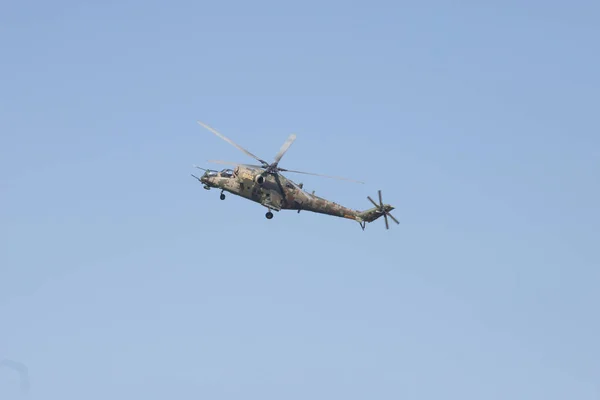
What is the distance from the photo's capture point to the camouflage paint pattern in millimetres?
144750

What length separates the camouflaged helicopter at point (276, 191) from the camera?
145 m

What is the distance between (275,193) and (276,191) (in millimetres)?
322

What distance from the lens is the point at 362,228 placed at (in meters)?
147

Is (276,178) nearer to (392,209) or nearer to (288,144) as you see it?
(288,144)

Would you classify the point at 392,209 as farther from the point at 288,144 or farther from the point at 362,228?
the point at 288,144

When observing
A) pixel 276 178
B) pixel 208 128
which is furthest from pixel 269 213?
pixel 208 128

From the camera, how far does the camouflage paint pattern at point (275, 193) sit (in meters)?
145

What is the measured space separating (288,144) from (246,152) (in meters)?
6.32

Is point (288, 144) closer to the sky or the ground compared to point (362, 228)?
closer to the sky

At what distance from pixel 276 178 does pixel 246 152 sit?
5844 mm

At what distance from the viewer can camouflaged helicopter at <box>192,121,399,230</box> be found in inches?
5699

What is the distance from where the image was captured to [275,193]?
145000 mm

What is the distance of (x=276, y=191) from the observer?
145000 mm

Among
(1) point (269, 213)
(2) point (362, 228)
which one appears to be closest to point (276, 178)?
(1) point (269, 213)
